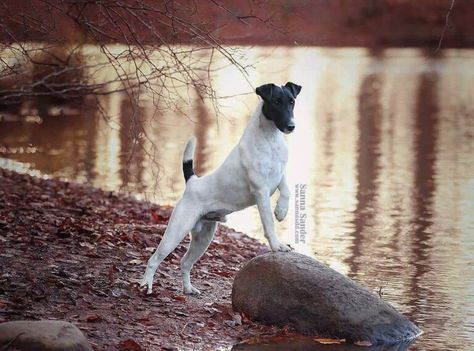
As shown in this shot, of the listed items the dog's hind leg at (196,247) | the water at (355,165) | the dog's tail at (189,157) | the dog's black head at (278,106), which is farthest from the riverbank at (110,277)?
the dog's black head at (278,106)

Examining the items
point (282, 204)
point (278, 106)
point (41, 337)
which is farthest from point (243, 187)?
point (41, 337)

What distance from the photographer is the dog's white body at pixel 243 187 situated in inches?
373

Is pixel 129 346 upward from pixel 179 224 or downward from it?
downward

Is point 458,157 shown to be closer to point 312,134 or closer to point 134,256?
point 312,134

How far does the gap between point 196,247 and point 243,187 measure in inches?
33.4

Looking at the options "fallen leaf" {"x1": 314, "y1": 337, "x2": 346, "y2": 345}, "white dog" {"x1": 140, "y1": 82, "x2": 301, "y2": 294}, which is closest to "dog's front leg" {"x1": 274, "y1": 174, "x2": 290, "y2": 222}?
"white dog" {"x1": 140, "y1": 82, "x2": 301, "y2": 294}

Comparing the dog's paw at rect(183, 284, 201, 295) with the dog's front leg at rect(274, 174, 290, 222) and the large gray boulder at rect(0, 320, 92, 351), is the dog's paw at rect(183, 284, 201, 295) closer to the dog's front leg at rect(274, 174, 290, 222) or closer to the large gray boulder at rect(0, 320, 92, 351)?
the dog's front leg at rect(274, 174, 290, 222)

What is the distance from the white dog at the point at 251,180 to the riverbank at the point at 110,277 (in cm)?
53

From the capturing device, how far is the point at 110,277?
1021 centimetres

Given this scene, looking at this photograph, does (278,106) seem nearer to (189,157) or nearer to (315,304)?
(189,157)

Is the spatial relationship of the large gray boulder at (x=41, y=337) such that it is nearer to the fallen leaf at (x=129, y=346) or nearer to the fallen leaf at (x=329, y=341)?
the fallen leaf at (x=129, y=346)

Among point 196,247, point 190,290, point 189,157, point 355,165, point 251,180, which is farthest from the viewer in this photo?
point 355,165

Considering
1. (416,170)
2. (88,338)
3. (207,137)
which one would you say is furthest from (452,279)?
(207,137)

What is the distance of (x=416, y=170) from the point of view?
2105 centimetres
